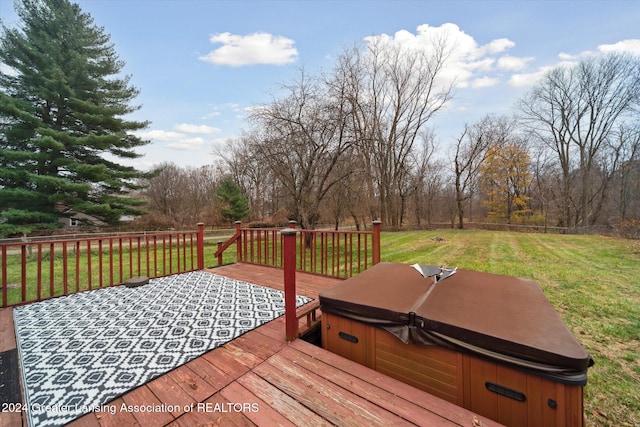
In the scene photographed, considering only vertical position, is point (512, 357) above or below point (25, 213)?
below

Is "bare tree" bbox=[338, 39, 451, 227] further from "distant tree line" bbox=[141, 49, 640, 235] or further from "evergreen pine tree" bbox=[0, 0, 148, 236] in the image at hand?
"evergreen pine tree" bbox=[0, 0, 148, 236]

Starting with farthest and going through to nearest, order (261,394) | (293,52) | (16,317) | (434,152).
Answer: (434,152) → (293,52) → (16,317) → (261,394)

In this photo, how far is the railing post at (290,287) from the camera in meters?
2.19

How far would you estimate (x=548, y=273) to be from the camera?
5.38 m

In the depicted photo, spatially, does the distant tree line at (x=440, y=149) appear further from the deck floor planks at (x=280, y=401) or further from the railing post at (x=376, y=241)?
the deck floor planks at (x=280, y=401)

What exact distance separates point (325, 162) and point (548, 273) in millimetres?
6570

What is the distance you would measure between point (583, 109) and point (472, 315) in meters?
21.5

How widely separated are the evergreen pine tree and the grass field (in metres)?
13.0

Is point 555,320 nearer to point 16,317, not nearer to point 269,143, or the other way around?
point 16,317

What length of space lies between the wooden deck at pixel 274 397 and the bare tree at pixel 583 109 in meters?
20.8

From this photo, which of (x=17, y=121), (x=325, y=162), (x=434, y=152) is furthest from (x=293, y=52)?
(x=434, y=152)

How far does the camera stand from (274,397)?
1.52m

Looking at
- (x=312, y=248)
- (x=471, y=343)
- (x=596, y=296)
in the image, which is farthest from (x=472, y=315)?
(x=596, y=296)

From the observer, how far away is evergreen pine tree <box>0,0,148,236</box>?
8922 millimetres
